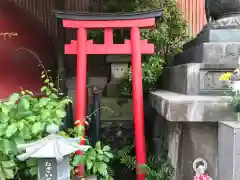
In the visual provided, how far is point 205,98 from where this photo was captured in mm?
2963

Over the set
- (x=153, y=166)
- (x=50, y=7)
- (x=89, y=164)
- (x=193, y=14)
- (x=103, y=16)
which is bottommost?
(x=153, y=166)

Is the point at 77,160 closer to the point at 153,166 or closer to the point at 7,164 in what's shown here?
the point at 7,164

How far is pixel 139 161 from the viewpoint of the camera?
409 cm

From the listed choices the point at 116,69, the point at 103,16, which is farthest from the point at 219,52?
the point at 116,69

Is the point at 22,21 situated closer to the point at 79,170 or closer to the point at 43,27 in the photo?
the point at 43,27

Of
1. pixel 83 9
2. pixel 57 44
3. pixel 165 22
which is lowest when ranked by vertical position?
pixel 57 44

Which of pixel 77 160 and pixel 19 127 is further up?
pixel 19 127

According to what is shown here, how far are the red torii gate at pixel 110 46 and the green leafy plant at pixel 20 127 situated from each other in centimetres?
90

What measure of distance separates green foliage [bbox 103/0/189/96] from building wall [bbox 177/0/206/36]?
1.83ft

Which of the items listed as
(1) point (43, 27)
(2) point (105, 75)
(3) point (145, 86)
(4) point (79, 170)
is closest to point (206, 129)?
(4) point (79, 170)

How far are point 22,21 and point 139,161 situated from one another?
287cm

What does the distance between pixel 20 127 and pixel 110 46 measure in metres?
1.89

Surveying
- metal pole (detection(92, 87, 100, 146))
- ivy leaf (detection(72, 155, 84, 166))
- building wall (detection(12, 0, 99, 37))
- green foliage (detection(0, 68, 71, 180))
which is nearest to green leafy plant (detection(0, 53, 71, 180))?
green foliage (detection(0, 68, 71, 180))

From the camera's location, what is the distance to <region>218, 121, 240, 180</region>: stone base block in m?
→ 2.55
